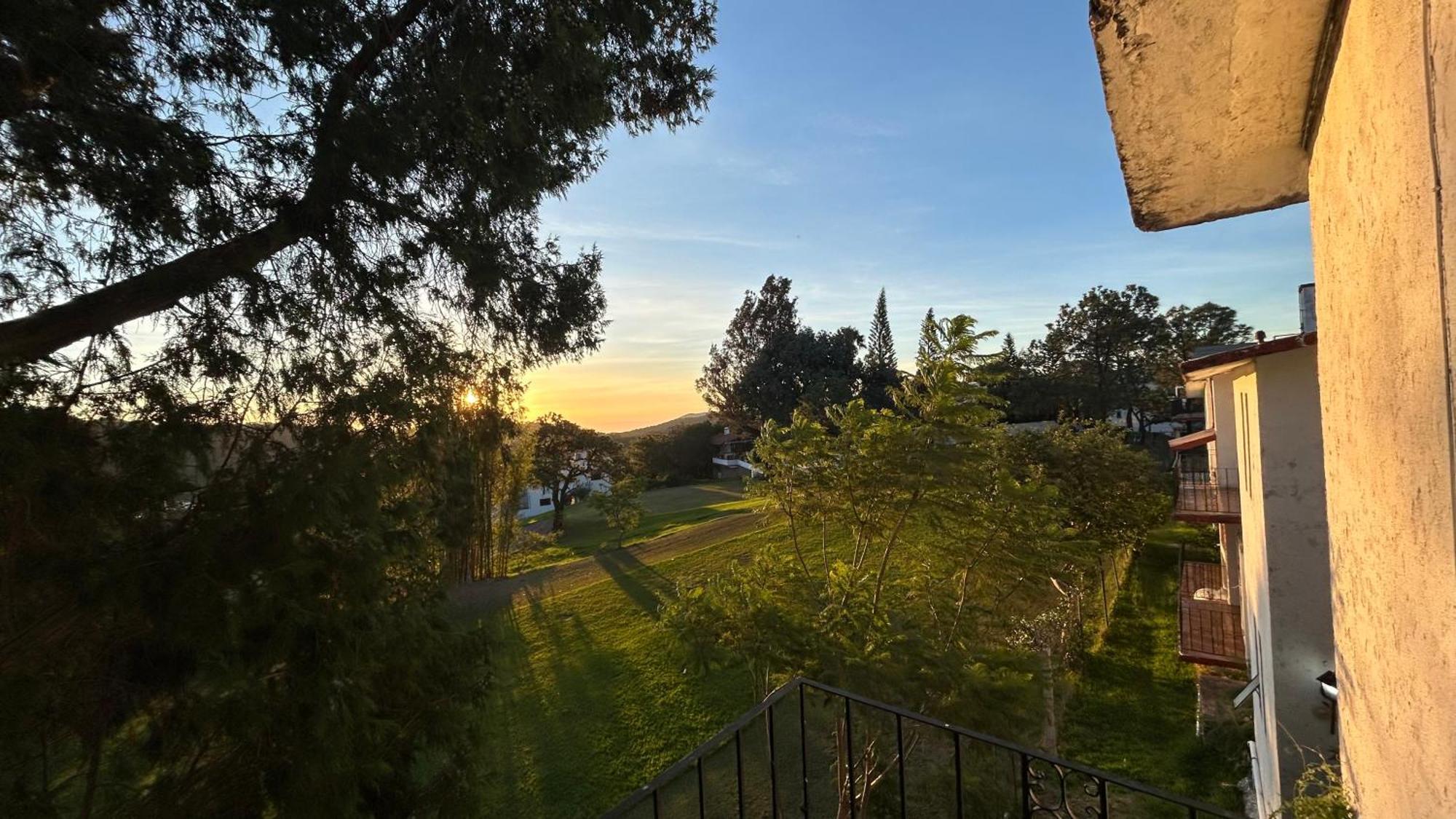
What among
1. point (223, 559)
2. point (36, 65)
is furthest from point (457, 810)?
point (36, 65)

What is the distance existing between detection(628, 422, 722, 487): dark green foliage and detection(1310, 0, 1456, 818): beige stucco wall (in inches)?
1623

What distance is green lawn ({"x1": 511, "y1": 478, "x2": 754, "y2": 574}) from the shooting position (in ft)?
74.5

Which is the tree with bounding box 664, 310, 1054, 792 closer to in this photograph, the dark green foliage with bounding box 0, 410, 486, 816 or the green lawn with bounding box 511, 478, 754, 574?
the dark green foliage with bounding box 0, 410, 486, 816

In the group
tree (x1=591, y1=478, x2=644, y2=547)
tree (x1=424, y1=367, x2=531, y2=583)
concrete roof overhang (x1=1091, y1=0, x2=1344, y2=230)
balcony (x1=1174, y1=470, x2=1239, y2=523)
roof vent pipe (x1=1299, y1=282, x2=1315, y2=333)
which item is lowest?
tree (x1=591, y1=478, x2=644, y2=547)

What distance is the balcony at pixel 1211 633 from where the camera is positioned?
8.13 m

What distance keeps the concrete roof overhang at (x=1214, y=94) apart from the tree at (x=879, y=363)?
24000 millimetres

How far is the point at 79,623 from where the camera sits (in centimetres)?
295

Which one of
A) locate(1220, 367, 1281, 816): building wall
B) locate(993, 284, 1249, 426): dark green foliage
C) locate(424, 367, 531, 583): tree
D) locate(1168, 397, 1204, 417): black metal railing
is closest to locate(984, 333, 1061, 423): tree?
locate(993, 284, 1249, 426): dark green foliage

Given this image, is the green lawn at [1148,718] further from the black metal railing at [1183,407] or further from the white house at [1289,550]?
the black metal railing at [1183,407]

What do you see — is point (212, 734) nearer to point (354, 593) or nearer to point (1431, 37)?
point (354, 593)

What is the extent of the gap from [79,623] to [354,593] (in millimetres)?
1116

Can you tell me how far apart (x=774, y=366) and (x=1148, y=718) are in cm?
2160

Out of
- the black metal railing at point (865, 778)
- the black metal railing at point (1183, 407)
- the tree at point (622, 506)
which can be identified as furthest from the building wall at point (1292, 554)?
the black metal railing at point (1183, 407)

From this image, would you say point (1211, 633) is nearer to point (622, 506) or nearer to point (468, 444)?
point (468, 444)
